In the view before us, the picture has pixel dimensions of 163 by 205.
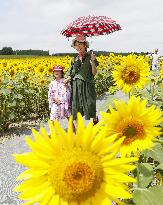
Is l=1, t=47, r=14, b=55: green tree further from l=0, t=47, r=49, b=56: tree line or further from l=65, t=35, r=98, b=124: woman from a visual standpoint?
l=65, t=35, r=98, b=124: woman

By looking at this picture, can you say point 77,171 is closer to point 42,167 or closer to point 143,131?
point 42,167

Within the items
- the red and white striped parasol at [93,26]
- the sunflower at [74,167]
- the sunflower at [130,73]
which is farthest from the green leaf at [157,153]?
the red and white striped parasol at [93,26]

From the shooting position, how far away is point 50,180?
1.29 m

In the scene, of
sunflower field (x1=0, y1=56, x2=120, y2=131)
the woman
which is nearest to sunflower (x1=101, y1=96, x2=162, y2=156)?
the woman

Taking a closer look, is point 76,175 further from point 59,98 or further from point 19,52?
point 19,52

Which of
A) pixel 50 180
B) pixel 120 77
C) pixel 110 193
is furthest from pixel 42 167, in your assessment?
pixel 120 77

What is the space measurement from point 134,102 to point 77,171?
→ 52 centimetres

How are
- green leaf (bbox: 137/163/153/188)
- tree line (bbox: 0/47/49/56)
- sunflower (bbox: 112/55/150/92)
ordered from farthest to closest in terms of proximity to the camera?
1. tree line (bbox: 0/47/49/56)
2. sunflower (bbox: 112/55/150/92)
3. green leaf (bbox: 137/163/153/188)

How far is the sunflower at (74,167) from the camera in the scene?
49.4 inches

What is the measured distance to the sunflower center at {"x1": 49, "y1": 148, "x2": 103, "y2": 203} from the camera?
124 centimetres

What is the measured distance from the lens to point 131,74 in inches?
131

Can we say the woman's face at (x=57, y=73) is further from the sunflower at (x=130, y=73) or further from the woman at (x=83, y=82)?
the sunflower at (x=130, y=73)

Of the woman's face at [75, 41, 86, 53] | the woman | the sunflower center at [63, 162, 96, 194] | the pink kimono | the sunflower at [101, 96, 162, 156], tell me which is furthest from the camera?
the pink kimono

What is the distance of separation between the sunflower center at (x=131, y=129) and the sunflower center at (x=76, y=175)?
40 cm
